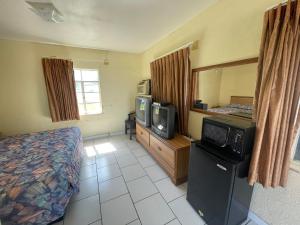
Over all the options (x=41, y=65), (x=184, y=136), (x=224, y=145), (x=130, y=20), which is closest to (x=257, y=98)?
(x=224, y=145)

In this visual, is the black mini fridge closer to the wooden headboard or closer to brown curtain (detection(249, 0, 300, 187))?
brown curtain (detection(249, 0, 300, 187))

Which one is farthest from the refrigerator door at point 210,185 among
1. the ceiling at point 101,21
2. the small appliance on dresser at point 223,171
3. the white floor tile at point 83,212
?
the ceiling at point 101,21

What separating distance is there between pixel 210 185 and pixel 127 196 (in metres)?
1.12

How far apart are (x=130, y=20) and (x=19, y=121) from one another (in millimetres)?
3242

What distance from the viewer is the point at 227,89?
64.4 inches

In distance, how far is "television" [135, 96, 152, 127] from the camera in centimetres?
275

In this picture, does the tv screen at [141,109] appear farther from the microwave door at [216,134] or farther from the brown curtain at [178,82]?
the microwave door at [216,134]

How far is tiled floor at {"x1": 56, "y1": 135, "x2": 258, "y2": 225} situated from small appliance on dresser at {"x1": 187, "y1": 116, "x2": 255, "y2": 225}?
0.33 m

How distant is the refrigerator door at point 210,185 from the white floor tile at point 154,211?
0.33 metres

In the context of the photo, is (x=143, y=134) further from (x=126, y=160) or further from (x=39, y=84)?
(x=39, y=84)

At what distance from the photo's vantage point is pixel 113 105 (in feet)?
12.5

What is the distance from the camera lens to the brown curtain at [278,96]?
3.16 feet

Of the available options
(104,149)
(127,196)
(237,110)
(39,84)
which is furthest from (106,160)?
(237,110)

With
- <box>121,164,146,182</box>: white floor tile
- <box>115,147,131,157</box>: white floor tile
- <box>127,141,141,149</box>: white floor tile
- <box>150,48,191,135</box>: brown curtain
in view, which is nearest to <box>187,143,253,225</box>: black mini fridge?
<box>150,48,191,135</box>: brown curtain
